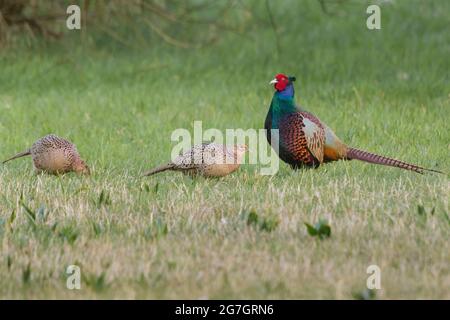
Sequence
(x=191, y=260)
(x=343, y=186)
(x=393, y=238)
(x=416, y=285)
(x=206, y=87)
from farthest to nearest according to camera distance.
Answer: (x=206, y=87)
(x=343, y=186)
(x=393, y=238)
(x=191, y=260)
(x=416, y=285)

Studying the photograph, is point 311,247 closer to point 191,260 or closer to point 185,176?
point 191,260

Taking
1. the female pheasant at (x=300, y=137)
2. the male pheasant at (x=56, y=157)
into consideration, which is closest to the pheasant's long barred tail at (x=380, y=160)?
the female pheasant at (x=300, y=137)

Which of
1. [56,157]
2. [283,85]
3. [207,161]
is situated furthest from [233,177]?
[56,157]

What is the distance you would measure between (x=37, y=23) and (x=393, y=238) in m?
9.77

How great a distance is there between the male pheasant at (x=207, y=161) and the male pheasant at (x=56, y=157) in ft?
2.43

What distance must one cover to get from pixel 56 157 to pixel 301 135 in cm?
200

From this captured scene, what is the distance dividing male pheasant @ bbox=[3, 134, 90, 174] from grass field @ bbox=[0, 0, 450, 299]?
11 centimetres

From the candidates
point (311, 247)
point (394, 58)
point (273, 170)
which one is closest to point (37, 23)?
point (394, 58)

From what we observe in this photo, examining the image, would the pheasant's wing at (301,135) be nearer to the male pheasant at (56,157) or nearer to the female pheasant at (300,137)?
the female pheasant at (300,137)

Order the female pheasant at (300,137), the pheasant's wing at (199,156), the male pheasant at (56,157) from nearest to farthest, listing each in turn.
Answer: the pheasant's wing at (199,156), the female pheasant at (300,137), the male pheasant at (56,157)

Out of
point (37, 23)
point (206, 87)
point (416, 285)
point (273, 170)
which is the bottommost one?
Answer: point (416, 285)

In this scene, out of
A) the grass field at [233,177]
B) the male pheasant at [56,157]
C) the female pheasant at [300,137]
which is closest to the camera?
the grass field at [233,177]

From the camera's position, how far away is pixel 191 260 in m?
6.02

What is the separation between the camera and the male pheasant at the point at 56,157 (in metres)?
8.89
